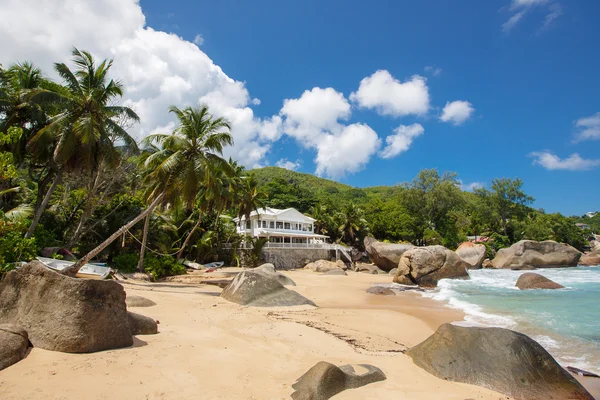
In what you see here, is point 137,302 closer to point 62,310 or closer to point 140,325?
point 140,325

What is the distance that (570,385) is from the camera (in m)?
5.17

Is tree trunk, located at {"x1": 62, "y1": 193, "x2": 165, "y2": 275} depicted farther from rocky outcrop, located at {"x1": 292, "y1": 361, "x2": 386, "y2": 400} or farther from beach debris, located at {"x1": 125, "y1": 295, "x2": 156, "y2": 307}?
rocky outcrop, located at {"x1": 292, "y1": 361, "x2": 386, "y2": 400}

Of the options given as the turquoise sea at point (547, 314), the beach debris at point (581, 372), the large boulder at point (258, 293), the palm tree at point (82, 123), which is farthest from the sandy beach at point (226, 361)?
the palm tree at point (82, 123)

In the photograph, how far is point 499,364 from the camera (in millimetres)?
5445

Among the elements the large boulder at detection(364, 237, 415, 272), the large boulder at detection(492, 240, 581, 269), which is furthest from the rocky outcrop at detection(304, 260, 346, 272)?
the large boulder at detection(492, 240, 581, 269)

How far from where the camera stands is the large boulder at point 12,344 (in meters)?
4.14

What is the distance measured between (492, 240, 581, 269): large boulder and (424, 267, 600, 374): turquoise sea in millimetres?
18351

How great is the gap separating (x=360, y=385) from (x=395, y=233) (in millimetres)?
44091

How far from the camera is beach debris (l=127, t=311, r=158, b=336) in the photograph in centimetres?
602


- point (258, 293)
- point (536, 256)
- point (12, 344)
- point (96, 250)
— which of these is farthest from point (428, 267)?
point (12, 344)

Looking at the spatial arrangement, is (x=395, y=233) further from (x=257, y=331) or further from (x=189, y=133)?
(x=257, y=331)

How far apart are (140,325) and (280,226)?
1434 inches

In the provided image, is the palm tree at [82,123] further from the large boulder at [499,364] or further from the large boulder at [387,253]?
the large boulder at [387,253]

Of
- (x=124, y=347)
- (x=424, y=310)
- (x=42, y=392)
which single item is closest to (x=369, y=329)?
(x=424, y=310)
